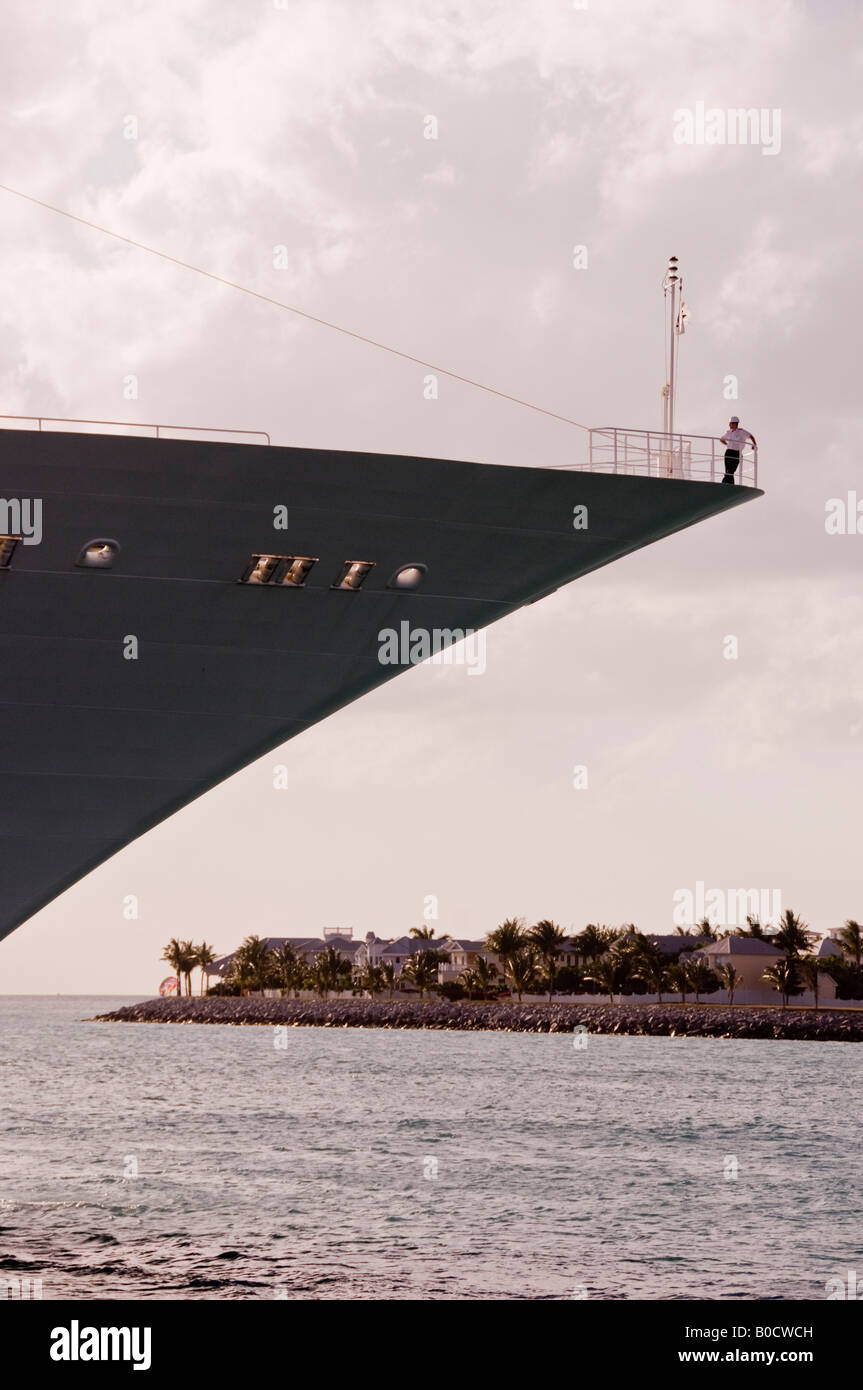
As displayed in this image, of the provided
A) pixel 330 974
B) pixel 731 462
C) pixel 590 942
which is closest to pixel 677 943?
pixel 590 942

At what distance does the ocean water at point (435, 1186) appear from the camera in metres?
24.4

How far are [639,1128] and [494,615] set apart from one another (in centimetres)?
3902

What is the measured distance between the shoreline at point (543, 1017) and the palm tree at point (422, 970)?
1.99 meters

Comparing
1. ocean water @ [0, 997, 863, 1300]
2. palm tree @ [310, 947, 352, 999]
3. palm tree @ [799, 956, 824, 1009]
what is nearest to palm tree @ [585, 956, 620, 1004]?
palm tree @ [799, 956, 824, 1009]

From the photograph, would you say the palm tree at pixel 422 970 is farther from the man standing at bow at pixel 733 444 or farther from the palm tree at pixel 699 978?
the man standing at bow at pixel 733 444

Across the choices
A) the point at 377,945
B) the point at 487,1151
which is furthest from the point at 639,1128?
the point at 377,945

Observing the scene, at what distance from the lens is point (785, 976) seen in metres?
119

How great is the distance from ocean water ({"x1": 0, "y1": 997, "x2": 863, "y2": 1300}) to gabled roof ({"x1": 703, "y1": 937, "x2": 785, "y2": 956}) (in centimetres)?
4570

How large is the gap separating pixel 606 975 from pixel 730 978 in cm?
1224

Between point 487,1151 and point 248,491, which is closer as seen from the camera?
point 248,491
